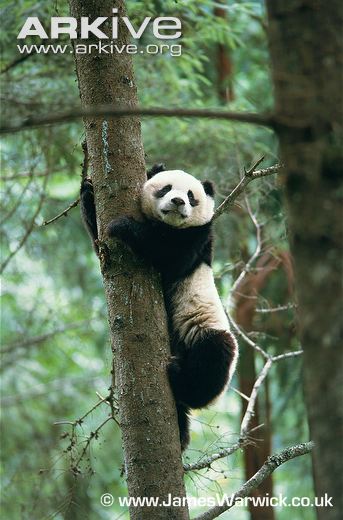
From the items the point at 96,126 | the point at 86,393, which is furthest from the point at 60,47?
the point at 86,393

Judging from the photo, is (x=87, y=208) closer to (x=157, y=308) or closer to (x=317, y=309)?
(x=157, y=308)

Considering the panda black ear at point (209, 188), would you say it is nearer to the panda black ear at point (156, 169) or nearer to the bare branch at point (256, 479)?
the panda black ear at point (156, 169)

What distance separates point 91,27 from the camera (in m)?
4.79

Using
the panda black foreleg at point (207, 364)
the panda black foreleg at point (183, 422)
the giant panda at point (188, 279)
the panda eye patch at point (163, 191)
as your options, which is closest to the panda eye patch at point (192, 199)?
→ the giant panda at point (188, 279)

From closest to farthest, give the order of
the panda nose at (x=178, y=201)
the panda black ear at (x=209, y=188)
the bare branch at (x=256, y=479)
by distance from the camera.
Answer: the bare branch at (x=256, y=479), the panda nose at (x=178, y=201), the panda black ear at (x=209, y=188)

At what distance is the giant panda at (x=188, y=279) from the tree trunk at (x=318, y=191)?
2467 millimetres

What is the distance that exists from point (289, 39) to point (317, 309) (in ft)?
3.07

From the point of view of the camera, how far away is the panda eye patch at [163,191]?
574 cm

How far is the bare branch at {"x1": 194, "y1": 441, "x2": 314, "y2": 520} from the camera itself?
407cm

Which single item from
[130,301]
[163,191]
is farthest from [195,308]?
[130,301]

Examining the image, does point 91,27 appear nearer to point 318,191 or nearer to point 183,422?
point 318,191

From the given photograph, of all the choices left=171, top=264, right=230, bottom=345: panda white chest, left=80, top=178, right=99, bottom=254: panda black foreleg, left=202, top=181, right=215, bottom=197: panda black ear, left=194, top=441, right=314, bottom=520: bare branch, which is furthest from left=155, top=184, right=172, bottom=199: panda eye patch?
left=194, top=441, right=314, bottom=520: bare branch

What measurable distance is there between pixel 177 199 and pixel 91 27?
1.59 meters

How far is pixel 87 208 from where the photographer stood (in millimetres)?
5656
